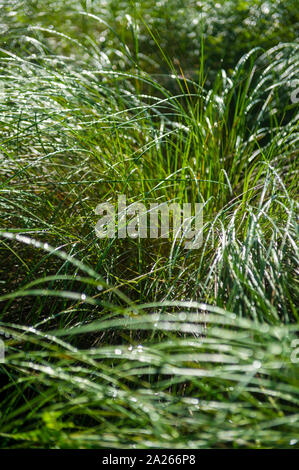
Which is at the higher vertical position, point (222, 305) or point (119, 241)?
point (119, 241)

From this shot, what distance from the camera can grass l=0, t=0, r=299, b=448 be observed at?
3.47ft

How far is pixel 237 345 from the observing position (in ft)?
3.73

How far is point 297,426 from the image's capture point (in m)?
1.00

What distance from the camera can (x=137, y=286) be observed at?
1627 millimetres

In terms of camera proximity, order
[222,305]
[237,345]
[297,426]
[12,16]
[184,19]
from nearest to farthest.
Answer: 1. [297,426]
2. [237,345]
3. [222,305]
4. [12,16]
5. [184,19]

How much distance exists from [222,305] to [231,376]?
1.19 feet

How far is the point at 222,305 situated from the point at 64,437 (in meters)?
0.57

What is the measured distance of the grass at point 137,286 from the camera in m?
1.06

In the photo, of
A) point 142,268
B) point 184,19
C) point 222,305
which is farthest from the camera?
point 184,19

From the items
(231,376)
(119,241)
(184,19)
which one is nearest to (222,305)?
(231,376)

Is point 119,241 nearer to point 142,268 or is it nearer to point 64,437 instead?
point 142,268

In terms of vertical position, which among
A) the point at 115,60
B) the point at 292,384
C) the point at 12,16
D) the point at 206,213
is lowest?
the point at 292,384
